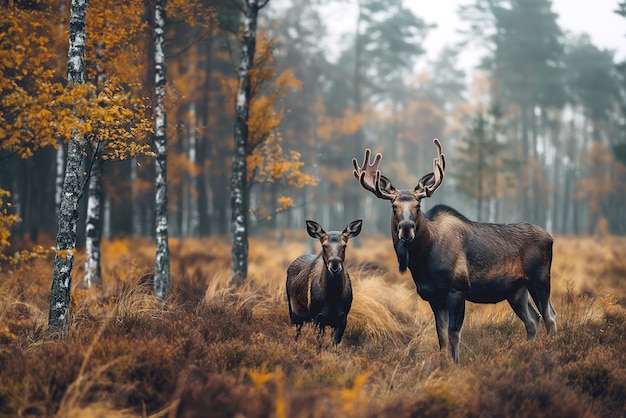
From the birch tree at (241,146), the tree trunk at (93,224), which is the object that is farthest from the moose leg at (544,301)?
the tree trunk at (93,224)

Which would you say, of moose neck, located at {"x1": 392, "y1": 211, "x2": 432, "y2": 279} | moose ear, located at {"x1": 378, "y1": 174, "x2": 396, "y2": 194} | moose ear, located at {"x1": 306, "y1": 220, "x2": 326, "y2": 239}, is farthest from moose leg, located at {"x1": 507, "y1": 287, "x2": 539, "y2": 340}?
moose ear, located at {"x1": 306, "y1": 220, "x2": 326, "y2": 239}

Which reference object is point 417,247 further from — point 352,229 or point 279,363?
point 279,363

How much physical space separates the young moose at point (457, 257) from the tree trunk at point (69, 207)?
357 centimetres

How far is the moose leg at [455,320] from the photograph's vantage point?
266 inches

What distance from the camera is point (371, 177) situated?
7.78 metres

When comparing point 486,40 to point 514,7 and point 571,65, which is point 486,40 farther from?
point 571,65

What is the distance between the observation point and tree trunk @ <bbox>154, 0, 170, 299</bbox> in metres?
10.3

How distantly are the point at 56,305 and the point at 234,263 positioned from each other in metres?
5.21

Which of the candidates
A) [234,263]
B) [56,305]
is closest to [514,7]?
[234,263]

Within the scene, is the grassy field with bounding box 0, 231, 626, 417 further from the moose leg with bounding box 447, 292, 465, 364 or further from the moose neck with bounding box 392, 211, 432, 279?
the moose neck with bounding box 392, 211, 432, 279

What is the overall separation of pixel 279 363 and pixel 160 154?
238 inches

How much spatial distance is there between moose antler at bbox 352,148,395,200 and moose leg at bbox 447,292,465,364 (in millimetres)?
1522

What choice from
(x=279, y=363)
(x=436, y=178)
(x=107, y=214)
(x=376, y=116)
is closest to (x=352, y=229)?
(x=436, y=178)

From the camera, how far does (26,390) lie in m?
4.40
